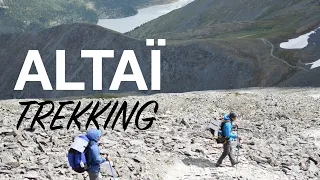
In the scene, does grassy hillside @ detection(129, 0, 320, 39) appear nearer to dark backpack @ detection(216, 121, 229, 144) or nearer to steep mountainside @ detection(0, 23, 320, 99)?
steep mountainside @ detection(0, 23, 320, 99)

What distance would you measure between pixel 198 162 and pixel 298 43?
74707 millimetres

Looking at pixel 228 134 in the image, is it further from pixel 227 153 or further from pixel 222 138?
pixel 227 153

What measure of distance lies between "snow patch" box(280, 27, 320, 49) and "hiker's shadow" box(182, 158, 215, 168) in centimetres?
7205

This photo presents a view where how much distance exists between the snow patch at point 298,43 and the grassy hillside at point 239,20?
4407 mm

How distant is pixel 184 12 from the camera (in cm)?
19812

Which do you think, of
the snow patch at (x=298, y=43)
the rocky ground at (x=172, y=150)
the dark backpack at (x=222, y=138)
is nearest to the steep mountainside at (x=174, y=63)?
the snow patch at (x=298, y=43)

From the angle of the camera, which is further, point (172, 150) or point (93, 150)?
point (172, 150)

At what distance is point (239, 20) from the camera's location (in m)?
164

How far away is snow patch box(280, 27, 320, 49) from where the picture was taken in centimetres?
8609

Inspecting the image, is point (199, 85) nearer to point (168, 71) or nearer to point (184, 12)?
point (168, 71)

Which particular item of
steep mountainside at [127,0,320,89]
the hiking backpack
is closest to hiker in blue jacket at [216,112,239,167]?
the hiking backpack

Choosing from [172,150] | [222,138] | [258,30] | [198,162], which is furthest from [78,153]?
[258,30]

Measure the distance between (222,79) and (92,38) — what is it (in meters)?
46.7

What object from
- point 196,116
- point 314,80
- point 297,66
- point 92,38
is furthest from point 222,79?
point 196,116
